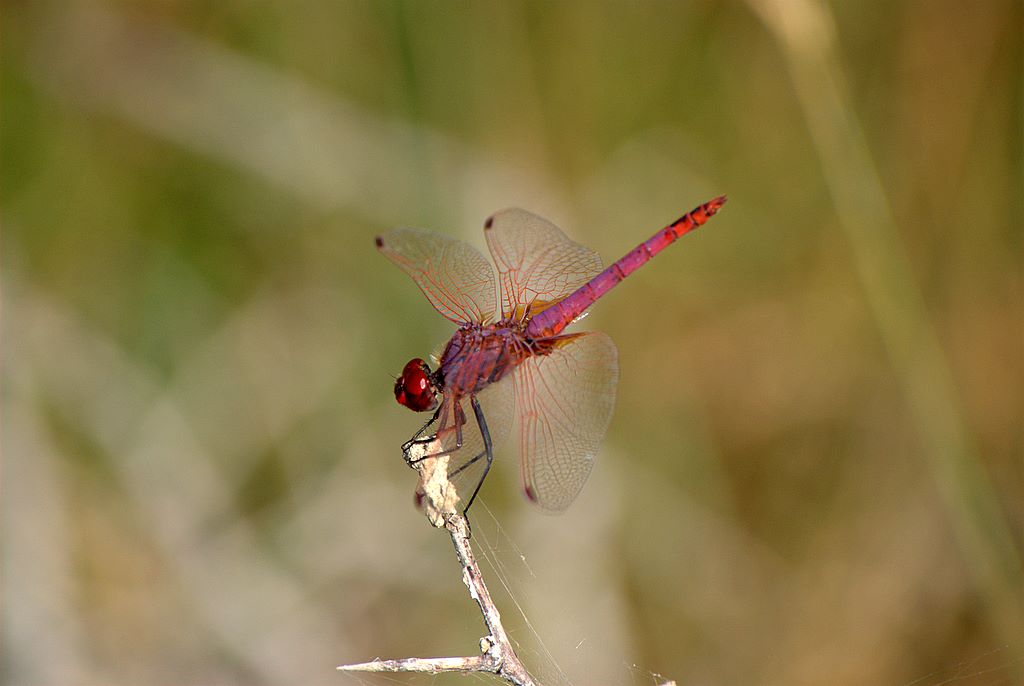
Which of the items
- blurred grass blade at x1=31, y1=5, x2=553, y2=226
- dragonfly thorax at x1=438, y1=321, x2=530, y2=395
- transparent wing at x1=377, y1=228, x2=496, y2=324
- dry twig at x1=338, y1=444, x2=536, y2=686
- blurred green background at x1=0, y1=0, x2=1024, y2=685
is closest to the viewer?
dry twig at x1=338, y1=444, x2=536, y2=686

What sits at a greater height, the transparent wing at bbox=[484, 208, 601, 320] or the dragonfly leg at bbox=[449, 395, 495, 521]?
the transparent wing at bbox=[484, 208, 601, 320]

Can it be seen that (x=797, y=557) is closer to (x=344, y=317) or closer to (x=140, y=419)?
(x=344, y=317)

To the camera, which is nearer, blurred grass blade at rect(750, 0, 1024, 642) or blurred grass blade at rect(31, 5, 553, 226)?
blurred grass blade at rect(750, 0, 1024, 642)

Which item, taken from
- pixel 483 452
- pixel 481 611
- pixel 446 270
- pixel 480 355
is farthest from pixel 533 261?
pixel 481 611

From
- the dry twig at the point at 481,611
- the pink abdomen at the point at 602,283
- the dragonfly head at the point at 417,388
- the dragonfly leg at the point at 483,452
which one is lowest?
the dry twig at the point at 481,611

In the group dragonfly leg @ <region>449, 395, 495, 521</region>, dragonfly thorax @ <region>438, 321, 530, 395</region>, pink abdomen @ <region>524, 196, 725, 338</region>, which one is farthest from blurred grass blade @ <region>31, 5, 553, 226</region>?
dragonfly leg @ <region>449, 395, 495, 521</region>

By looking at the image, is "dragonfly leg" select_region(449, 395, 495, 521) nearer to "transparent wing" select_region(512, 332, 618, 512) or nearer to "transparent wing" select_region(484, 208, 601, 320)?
"transparent wing" select_region(512, 332, 618, 512)

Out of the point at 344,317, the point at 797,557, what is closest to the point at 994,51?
the point at 797,557

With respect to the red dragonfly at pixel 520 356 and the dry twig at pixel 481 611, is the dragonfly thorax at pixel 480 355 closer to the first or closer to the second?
the red dragonfly at pixel 520 356

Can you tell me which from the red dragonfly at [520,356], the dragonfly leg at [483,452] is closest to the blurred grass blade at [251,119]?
the red dragonfly at [520,356]

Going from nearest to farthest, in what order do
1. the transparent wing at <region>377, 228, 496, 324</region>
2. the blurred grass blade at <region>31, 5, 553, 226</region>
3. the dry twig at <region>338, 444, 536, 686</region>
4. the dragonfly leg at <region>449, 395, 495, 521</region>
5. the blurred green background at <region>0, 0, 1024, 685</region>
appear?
the dry twig at <region>338, 444, 536, 686</region> → the dragonfly leg at <region>449, 395, 495, 521</region> → the transparent wing at <region>377, 228, 496, 324</region> → the blurred green background at <region>0, 0, 1024, 685</region> → the blurred grass blade at <region>31, 5, 553, 226</region>
